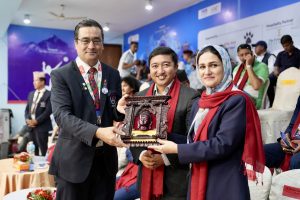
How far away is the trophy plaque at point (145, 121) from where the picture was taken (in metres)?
1.75

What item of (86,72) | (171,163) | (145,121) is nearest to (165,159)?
(171,163)

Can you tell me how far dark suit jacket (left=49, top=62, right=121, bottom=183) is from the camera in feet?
6.07

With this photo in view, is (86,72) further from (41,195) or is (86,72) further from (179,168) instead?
(41,195)

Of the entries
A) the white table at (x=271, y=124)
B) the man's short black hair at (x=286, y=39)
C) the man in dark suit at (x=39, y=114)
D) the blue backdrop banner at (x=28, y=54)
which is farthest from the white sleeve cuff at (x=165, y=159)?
the blue backdrop banner at (x=28, y=54)

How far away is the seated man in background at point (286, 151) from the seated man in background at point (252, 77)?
59.6 inches

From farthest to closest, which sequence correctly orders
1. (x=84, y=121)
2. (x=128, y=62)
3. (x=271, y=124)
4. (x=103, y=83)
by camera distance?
(x=128, y=62) → (x=271, y=124) → (x=103, y=83) → (x=84, y=121)

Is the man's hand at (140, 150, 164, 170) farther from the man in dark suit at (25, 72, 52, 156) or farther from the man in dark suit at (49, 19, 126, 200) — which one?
the man in dark suit at (25, 72, 52, 156)

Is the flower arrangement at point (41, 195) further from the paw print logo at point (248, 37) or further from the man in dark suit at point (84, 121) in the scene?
the paw print logo at point (248, 37)

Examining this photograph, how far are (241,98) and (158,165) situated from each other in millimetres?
614

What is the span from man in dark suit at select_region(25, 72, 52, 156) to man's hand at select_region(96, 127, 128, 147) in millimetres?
4527

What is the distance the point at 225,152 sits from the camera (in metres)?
1.62

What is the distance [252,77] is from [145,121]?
3.33m

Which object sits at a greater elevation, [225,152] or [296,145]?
[225,152]

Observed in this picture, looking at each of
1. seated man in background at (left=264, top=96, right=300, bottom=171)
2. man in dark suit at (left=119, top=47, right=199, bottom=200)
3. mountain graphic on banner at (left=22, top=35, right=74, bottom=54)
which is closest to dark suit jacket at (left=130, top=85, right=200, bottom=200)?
man in dark suit at (left=119, top=47, right=199, bottom=200)
